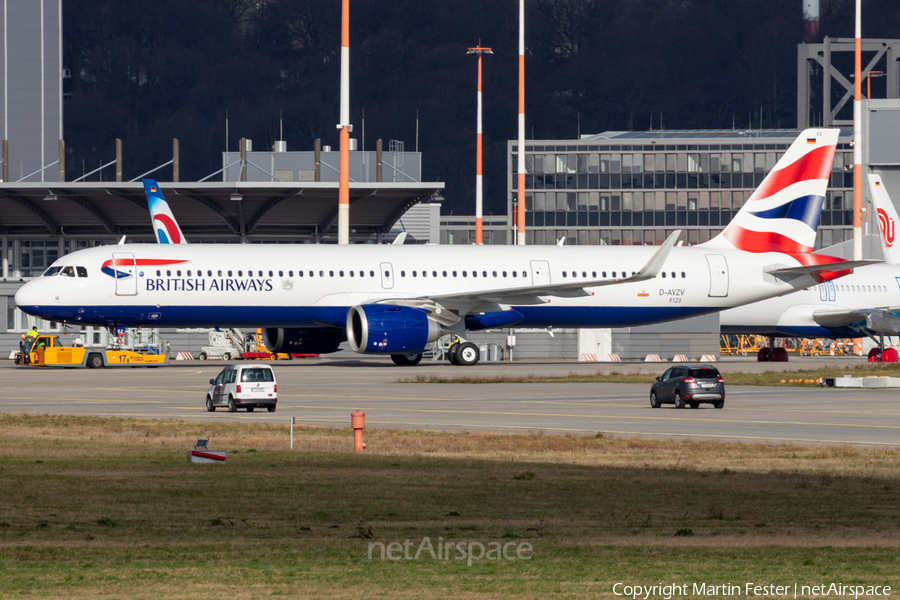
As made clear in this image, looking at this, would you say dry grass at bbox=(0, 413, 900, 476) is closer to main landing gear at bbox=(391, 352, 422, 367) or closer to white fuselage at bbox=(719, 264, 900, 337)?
main landing gear at bbox=(391, 352, 422, 367)

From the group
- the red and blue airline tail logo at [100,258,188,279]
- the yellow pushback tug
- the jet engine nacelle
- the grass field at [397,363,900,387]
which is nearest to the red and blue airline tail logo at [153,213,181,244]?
the yellow pushback tug

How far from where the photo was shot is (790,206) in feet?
207

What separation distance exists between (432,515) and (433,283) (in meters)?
38.9

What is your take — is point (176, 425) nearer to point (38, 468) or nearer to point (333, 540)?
point (38, 468)

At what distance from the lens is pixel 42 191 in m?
76.5

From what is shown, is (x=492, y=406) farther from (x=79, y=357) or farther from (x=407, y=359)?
(x=79, y=357)

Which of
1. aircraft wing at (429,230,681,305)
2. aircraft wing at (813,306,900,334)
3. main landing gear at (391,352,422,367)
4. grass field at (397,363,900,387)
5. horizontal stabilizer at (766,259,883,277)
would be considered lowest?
grass field at (397,363,900,387)

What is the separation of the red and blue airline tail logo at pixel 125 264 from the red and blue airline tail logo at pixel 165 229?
15.2 m

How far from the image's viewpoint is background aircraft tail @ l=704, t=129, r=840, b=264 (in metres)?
62.6

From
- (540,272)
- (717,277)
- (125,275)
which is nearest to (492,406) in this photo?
(125,275)

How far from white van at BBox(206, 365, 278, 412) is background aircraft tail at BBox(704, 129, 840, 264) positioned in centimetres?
3365

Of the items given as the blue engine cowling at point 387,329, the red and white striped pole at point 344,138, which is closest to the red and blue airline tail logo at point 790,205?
the blue engine cowling at point 387,329

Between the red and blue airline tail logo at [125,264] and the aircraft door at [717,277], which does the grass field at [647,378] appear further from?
the red and blue airline tail logo at [125,264]

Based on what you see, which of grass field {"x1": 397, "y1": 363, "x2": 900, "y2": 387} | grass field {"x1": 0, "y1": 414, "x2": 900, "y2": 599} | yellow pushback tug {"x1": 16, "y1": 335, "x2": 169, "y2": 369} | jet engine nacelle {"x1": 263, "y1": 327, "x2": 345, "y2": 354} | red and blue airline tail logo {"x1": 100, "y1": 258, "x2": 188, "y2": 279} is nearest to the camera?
grass field {"x1": 0, "y1": 414, "x2": 900, "y2": 599}
